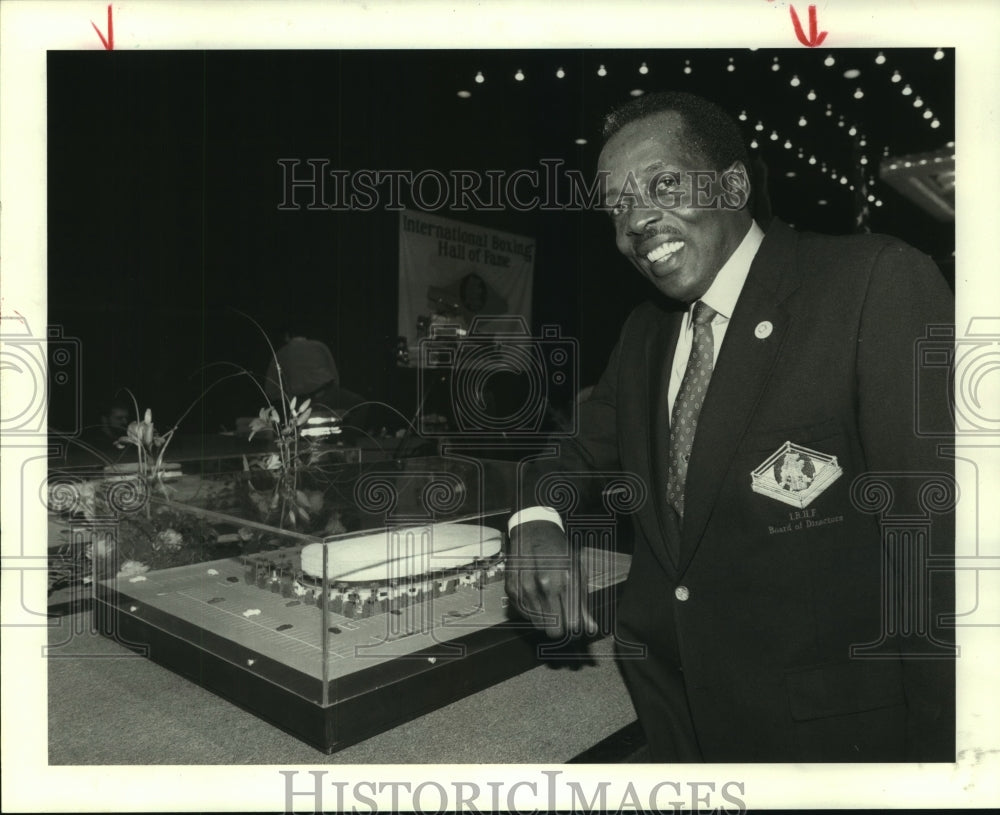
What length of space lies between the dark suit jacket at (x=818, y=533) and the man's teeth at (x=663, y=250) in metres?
0.14

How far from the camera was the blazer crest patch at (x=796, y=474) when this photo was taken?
109cm

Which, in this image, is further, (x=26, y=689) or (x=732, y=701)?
(x=26, y=689)

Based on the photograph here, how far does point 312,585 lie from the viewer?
5.21 ft

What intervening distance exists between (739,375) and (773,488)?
7.3 inches

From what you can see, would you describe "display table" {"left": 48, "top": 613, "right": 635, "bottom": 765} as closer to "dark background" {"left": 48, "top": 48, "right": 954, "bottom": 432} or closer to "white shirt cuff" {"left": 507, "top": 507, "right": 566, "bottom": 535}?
"white shirt cuff" {"left": 507, "top": 507, "right": 566, "bottom": 535}

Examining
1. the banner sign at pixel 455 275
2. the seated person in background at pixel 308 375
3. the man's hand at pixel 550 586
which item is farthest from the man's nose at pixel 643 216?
the banner sign at pixel 455 275

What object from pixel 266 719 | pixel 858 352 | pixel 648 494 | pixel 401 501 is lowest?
pixel 266 719

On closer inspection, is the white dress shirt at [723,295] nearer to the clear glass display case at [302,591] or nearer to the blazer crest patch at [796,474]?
the blazer crest patch at [796,474]

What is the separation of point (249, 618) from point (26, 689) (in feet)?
1.45

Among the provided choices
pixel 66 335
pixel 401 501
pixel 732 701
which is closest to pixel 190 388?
pixel 66 335

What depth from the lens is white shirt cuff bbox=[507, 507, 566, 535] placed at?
4.01 ft

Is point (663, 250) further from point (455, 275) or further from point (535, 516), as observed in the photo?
point (455, 275)

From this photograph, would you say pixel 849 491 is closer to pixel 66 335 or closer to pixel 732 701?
pixel 732 701

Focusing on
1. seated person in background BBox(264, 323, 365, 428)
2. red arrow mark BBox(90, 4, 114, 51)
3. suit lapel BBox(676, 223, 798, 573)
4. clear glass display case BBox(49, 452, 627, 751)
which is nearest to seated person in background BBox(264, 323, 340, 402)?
seated person in background BBox(264, 323, 365, 428)
